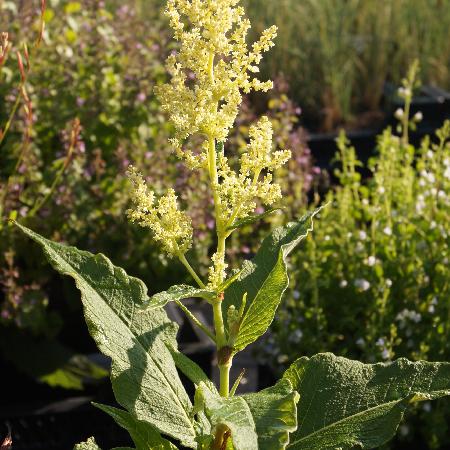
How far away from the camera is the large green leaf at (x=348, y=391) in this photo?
1.95 metres

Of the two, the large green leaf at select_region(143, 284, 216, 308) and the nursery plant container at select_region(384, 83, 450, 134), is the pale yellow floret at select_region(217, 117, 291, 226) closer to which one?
the large green leaf at select_region(143, 284, 216, 308)

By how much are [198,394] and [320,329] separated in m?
1.51

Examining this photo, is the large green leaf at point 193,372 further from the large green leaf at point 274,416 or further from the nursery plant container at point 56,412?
the nursery plant container at point 56,412

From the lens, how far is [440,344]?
320 centimetres

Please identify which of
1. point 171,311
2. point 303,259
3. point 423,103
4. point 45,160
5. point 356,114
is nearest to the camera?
point 303,259

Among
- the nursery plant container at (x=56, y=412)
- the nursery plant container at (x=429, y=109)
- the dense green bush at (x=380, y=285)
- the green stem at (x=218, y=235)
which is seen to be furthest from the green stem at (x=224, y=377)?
the nursery plant container at (x=429, y=109)

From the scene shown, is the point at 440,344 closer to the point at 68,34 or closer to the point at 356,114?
the point at 68,34

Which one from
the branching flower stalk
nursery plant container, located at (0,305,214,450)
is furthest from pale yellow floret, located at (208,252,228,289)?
nursery plant container, located at (0,305,214,450)

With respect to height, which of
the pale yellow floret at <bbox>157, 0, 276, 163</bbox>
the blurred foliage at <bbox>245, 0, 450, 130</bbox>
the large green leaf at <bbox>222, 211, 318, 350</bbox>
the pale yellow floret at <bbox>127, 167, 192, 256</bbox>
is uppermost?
the pale yellow floret at <bbox>157, 0, 276, 163</bbox>

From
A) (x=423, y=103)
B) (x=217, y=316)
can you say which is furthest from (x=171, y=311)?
(x=423, y=103)

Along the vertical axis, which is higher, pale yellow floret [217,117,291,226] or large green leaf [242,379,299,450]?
pale yellow floret [217,117,291,226]

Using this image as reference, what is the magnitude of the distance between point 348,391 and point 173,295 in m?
0.51

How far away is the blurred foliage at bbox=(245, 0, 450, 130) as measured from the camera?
6898 millimetres

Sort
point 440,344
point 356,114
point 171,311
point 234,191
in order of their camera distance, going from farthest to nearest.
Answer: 1. point 356,114
2. point 171,311
3. point 440,344
4. point 234,191
